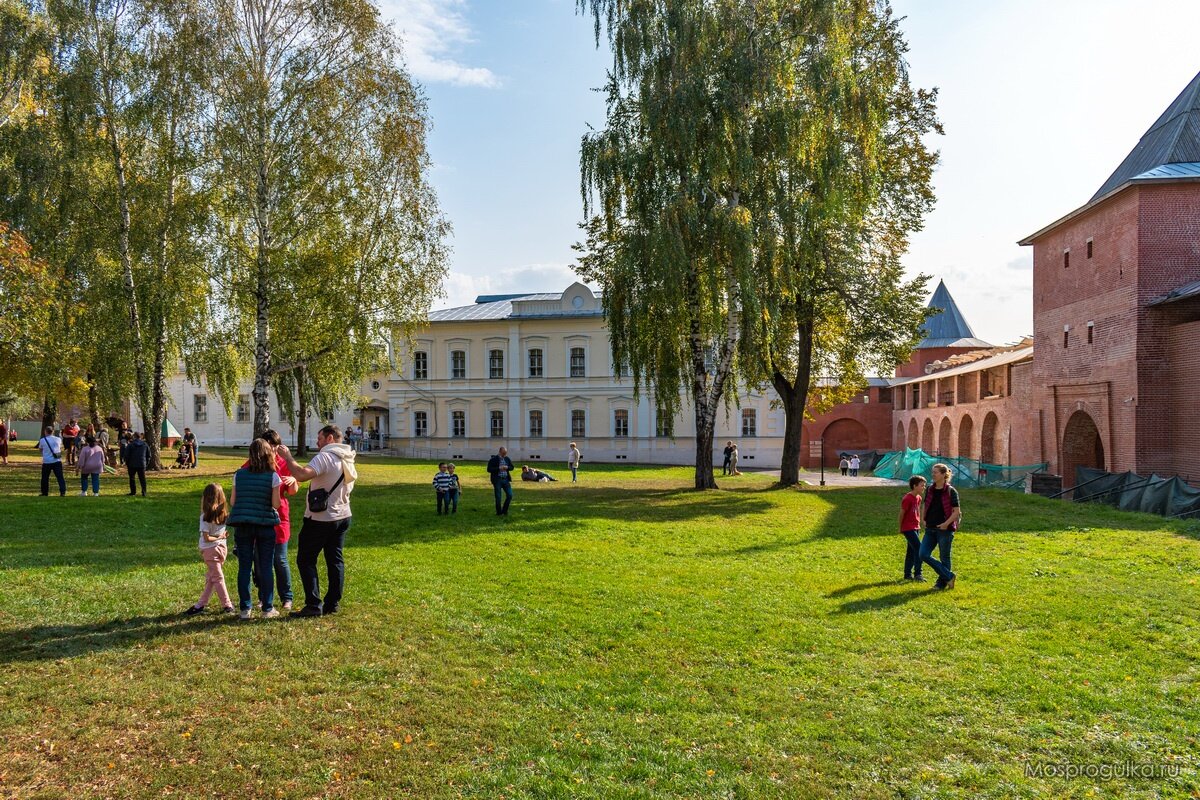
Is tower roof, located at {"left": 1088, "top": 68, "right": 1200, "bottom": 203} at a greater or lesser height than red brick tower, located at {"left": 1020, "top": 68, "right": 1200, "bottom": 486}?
greater

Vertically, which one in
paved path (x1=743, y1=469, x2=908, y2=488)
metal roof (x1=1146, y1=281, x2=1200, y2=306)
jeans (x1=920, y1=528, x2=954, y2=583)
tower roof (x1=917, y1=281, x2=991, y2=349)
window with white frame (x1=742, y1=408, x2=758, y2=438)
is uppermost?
tower roof (x1=917, y1=281, x2=991, y2=349)

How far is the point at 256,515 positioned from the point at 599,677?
12.6 ft

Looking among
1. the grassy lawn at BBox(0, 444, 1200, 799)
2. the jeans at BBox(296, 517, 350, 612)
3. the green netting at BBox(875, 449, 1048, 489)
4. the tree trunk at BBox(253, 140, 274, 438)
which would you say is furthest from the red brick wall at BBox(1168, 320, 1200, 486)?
the tree trunk at BBox(253, 140, 274, 438)

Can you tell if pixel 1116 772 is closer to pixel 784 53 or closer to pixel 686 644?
pixel 686 644

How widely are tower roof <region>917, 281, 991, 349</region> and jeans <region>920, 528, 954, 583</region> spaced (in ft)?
205

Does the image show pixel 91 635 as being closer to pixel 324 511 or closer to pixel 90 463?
pixel 324 511

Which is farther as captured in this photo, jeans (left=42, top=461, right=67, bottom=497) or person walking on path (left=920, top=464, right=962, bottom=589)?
jeans (left=42, top=461, right=67, bottom=497)

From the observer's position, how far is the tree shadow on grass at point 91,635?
6.77 meters

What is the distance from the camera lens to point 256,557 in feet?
26.3

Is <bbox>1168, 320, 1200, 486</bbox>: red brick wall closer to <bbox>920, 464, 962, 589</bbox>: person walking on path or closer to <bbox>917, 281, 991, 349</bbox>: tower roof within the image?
<bbox>920, 464, 962, 589</bbox>: person walking on path

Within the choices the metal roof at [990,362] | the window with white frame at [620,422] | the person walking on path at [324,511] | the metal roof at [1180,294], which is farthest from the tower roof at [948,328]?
the person walking on path at [324,511]

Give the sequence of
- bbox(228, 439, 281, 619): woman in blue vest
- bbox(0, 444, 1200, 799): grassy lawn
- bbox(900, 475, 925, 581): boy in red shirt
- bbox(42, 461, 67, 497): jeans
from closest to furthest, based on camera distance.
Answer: bbox(0, 444, 1200, 799): grassy lawn
bbox(228, 439, 281, 619): woman in blue vest
bbox(900, 475, 925, 581): boy in red shirt
bbox(42, 461, 67, 497): jeans

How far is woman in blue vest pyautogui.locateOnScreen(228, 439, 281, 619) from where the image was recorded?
25.6ft

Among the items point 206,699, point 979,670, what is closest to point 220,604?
point 206,699
